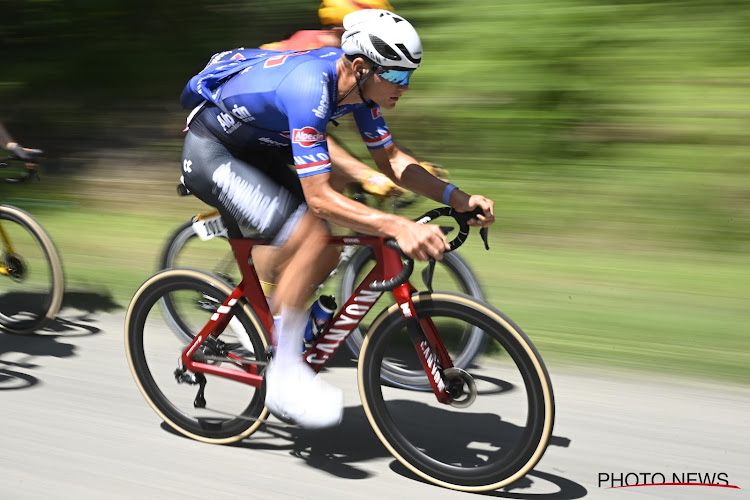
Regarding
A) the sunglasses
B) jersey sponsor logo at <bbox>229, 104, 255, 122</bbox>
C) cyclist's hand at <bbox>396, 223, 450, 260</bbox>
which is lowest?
cyclist's hand at <bbox>396, 223, 450, 260</bbox>

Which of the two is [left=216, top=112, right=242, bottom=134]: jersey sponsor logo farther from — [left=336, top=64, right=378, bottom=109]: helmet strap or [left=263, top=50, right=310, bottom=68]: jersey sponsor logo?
[left=336, top=64, right=378, bottom=109]: helmet strap

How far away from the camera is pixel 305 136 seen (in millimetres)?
3004

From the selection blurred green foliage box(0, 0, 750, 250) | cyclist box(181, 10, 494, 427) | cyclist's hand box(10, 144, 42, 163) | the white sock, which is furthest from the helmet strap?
blurred green foliage box(0, 0, 750, 250)

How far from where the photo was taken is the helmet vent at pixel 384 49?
9.70 feet

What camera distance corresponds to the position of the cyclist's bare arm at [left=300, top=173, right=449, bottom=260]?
295 cm

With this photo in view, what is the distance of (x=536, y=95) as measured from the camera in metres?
7.32

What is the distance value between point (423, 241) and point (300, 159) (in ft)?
1.78

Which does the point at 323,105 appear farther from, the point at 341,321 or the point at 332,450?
the point at 332,450

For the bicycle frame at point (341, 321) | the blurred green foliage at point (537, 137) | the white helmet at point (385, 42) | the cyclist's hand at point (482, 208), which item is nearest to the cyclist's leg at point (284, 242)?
the bicycle frame at point (341, 321)

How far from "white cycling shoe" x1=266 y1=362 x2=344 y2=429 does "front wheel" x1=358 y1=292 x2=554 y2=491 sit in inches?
5.6

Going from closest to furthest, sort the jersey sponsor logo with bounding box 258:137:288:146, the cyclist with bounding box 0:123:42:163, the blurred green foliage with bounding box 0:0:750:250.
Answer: the jersey sponsor logo with bounding box 258:137:288:146
the cyclist with bounding box 0:123:42:163
the blurred green foliage with bounding box 0:0:750:250

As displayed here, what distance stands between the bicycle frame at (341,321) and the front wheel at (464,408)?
50 millimetres

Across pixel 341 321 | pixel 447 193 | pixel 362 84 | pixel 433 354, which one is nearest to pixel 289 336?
pixel 341 321

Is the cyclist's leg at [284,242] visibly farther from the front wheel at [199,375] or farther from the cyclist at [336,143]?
the cyclist at [336,143]
